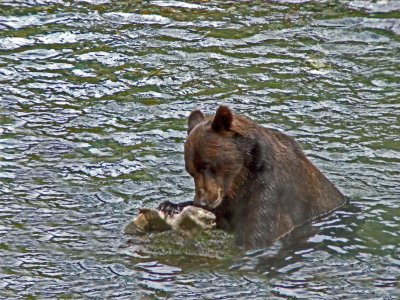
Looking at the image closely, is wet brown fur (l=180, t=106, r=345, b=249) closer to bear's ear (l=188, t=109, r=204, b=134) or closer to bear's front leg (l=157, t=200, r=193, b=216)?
bear's ear (l=188, t=109, r=204, b=134)

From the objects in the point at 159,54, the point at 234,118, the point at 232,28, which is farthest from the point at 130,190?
the point at 232,28

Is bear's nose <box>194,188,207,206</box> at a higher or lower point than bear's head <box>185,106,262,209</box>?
lower

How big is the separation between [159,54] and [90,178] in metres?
3.89

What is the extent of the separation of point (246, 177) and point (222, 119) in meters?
0.67

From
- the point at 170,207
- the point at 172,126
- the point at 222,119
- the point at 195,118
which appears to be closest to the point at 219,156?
the point at 222,119

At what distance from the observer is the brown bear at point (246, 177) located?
33.5 feet

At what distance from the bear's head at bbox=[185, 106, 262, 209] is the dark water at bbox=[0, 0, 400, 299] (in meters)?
0.64

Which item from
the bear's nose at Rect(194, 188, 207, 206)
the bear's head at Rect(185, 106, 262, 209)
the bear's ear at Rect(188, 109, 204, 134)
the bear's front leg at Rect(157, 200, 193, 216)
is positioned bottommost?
the bear's front leg at Rect(157, 200, 193, 216)

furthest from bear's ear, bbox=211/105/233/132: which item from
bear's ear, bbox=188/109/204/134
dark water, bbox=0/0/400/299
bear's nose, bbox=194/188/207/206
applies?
dark water, bbox=0/0/400/299

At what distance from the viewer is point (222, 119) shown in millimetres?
10211

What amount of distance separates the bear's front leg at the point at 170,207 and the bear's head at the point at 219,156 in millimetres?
302

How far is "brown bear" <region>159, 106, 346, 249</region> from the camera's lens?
402 inches

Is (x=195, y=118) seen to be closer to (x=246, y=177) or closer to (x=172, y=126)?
(x=246, y=177)

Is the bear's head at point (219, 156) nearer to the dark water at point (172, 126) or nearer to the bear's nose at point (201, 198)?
the bear's nose at point (201, 198)
